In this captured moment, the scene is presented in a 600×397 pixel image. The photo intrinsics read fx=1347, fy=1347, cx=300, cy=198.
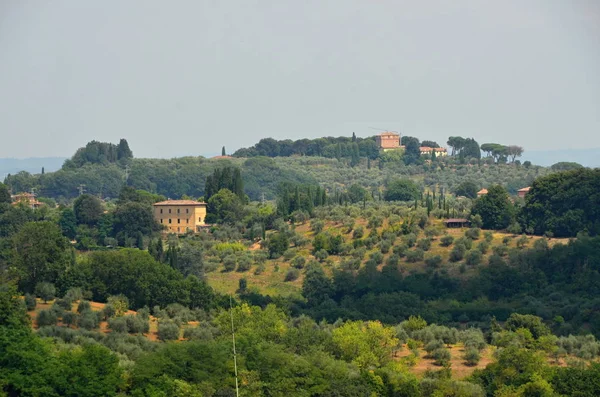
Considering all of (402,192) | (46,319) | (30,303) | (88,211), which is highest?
(402,192)

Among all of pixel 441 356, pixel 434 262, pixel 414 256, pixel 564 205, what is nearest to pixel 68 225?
pixel 414 256

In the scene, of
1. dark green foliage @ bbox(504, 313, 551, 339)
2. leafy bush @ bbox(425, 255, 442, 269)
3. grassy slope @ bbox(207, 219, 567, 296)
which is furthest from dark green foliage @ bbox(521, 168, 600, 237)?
dark green foliage @ bbox(504, 313, 551, 339)

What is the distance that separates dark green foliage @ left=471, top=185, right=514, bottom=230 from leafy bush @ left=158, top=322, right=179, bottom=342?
38553mm

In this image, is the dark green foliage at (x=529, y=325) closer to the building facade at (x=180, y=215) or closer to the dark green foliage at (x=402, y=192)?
the building facade at (x=180, y=215)

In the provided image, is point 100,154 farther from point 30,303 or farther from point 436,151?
point 30,303

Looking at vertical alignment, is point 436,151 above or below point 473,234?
above

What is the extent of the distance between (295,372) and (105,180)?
124737 millimetres

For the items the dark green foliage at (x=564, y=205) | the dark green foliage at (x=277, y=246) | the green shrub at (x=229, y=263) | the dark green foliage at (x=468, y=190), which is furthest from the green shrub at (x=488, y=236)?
the dark green foliage at (x=468, y=190)

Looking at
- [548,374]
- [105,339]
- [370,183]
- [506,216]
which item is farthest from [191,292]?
[370,183]

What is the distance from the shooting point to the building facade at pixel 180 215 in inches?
4528

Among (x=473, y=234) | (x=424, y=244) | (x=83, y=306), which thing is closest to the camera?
(x=83, y=306)

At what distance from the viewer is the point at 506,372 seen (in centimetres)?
5656

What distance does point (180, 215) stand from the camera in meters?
116

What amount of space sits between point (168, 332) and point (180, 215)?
51.7 metres
